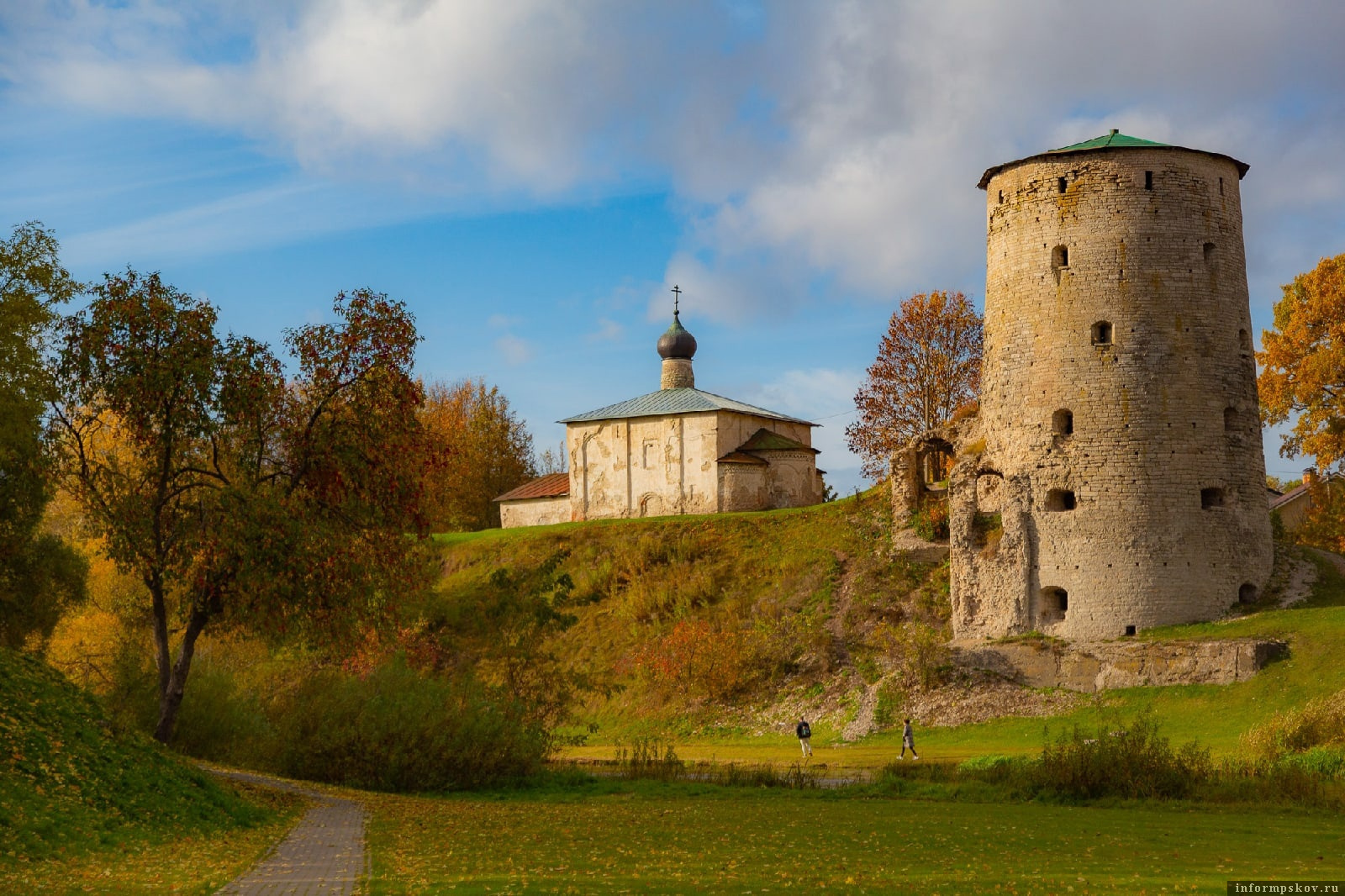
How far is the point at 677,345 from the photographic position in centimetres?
6234

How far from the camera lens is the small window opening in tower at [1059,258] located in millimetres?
34312

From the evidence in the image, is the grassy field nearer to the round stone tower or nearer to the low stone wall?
the low stone wall

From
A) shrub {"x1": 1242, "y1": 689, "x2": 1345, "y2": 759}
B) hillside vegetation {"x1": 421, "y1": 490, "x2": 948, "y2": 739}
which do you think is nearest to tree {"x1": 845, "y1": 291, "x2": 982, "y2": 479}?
hillside vegetation {"x1": 421, "y1": 490, "x2": 948, "y2": 739}

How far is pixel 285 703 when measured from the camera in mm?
24312

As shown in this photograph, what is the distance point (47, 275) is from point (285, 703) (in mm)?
9533

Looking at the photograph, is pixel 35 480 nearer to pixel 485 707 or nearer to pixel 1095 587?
pixel 485 707

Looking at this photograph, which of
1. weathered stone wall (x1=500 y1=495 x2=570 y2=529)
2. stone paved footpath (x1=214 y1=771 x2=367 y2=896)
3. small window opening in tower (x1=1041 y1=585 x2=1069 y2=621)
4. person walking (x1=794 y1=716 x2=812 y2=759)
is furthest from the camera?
weathered stone wall (x1=500 y1=495 x2=570 y2=529)

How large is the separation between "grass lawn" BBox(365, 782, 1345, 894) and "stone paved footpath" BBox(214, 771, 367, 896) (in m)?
0.29

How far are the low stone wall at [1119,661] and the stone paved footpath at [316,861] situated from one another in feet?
62.0

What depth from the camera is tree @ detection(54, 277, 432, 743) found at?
19578 mm

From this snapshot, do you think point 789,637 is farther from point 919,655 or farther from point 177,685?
point 177,685

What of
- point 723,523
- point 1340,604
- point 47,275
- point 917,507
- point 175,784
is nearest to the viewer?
point 175,784

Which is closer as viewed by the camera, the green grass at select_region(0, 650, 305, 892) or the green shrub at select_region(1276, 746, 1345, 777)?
the green grass at select_region(0, 650, 305, 892)

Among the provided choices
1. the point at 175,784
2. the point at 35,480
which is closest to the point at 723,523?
the point at 35,480
